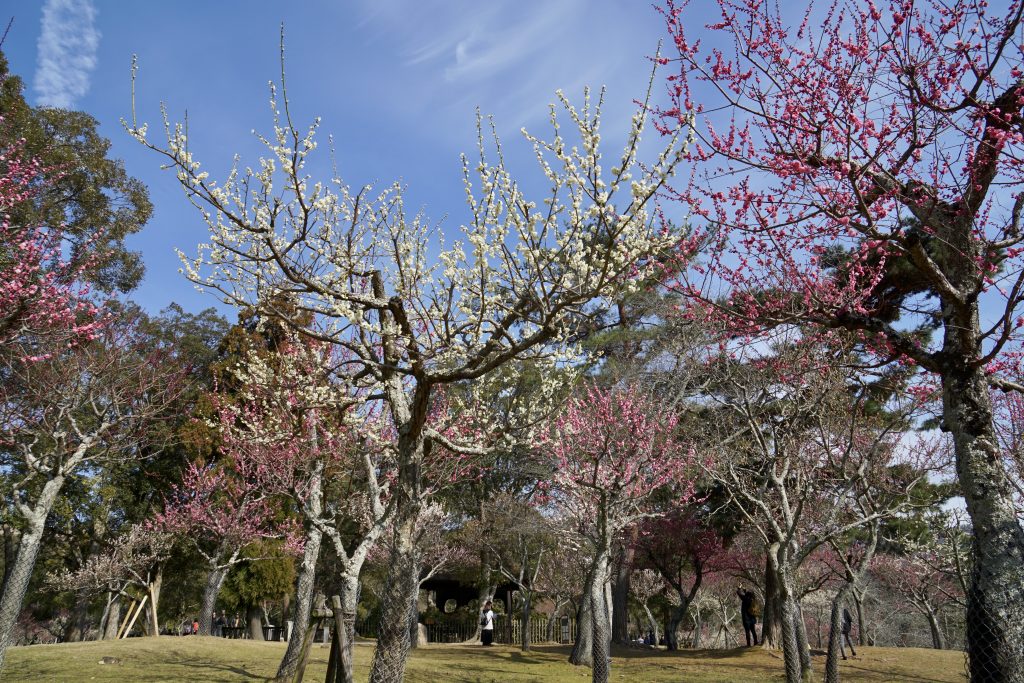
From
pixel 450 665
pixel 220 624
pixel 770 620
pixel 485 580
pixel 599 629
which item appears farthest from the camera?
pixel 220 624

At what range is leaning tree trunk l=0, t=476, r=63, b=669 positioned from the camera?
376 inches

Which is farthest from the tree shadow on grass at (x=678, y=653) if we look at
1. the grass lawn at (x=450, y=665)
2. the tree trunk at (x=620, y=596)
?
the tree trunk at (x=620, y=596)

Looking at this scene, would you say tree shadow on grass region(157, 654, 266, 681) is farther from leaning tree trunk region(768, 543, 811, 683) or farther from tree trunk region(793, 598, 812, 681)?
tree trunk region(793, 598, 812, 681)

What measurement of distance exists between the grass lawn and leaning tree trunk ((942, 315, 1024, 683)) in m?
7.30

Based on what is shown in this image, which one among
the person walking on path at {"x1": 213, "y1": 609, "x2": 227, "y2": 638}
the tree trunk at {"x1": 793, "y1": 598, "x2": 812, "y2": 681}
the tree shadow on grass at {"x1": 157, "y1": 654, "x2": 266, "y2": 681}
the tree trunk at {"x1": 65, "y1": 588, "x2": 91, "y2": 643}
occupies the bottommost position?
the person walking on path at {"x1": 213, "y1": 609, "x2": 227, "y2": 638}

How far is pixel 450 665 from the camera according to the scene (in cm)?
1344

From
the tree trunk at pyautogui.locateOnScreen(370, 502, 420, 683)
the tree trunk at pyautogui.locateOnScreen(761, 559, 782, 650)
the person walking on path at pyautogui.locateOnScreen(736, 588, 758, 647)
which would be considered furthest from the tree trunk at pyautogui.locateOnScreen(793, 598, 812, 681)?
the person walking on path at pyautogui.locateOnScreen(736, 588, 758, 647)

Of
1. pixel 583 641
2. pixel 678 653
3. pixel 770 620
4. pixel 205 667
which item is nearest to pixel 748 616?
pixel 770 620

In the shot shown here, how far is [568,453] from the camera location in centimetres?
1423

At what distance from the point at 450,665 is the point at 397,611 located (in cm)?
860

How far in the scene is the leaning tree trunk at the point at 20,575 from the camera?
9547 millimetres

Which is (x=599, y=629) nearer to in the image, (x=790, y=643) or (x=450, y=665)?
(x=790, y=643)

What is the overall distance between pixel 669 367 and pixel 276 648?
40.9ft

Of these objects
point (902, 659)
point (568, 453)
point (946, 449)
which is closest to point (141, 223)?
point (568, 453)
